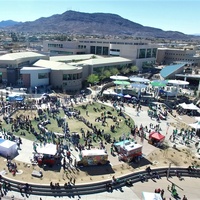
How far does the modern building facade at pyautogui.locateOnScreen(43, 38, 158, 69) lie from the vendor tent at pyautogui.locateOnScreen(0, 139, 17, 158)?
2419 inches

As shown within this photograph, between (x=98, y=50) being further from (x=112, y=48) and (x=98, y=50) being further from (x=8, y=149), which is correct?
(x=8, y=149)

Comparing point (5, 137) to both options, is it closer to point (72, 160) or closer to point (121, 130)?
point (72, 160)

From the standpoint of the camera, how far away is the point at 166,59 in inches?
4163

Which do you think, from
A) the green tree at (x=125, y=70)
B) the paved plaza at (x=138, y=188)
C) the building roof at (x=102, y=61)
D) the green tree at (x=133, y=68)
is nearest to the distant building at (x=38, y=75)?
the building roof at (x=102, y=61)

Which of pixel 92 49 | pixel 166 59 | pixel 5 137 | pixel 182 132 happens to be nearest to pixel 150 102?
pixel 182 132

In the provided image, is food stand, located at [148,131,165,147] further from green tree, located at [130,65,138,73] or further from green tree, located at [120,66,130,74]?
green tree, located at [130,65,138,73]

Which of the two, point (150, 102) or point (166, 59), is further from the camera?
point (166, 59)

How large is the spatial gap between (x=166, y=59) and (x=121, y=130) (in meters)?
77.4

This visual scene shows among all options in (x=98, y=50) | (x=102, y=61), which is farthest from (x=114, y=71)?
(x=98, y=50)

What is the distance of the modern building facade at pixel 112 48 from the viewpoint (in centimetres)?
Result: 8325

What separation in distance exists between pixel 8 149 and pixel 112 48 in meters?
67.3

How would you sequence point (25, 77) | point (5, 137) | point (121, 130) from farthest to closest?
point (25, 77) → point (121, 130) → point (5, 137)

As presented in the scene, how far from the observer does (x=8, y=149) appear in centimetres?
2647

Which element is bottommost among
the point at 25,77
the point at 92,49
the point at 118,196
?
the point at 118,196
